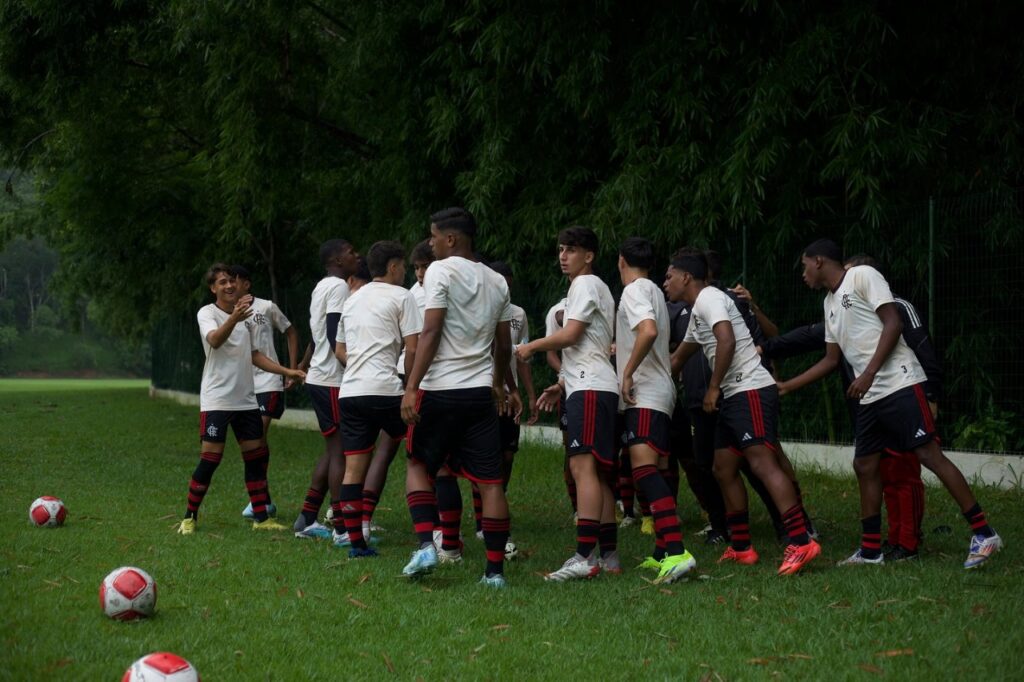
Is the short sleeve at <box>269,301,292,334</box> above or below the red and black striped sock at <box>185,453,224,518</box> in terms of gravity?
above

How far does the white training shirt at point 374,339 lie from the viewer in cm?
747

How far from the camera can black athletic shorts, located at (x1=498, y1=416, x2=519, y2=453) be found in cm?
850

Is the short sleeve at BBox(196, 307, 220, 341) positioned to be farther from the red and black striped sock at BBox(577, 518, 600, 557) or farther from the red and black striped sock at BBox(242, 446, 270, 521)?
the red and black striped sock at BBox(577, 518, 600, 557)

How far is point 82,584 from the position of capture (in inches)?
259

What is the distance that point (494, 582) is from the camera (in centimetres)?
655

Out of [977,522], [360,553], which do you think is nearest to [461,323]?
[360,553]

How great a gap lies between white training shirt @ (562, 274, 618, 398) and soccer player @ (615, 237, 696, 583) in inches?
5.2

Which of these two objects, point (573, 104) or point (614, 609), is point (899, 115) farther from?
point (614, 609)

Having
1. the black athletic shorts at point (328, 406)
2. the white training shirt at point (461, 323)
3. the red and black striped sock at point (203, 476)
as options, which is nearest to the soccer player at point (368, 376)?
the white training shirt at point (461, 323)

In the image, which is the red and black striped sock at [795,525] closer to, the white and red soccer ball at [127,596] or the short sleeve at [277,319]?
the white and red soccer ball at [127,596]

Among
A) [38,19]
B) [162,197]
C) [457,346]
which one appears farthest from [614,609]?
[162,197]

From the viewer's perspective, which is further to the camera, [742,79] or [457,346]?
[742,79]

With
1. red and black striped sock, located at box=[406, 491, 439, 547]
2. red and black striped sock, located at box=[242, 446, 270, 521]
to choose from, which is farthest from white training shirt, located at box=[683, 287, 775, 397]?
red and black striped sock, located at box=[242, 446, 270, 521]

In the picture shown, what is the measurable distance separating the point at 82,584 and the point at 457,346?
2.59 m
